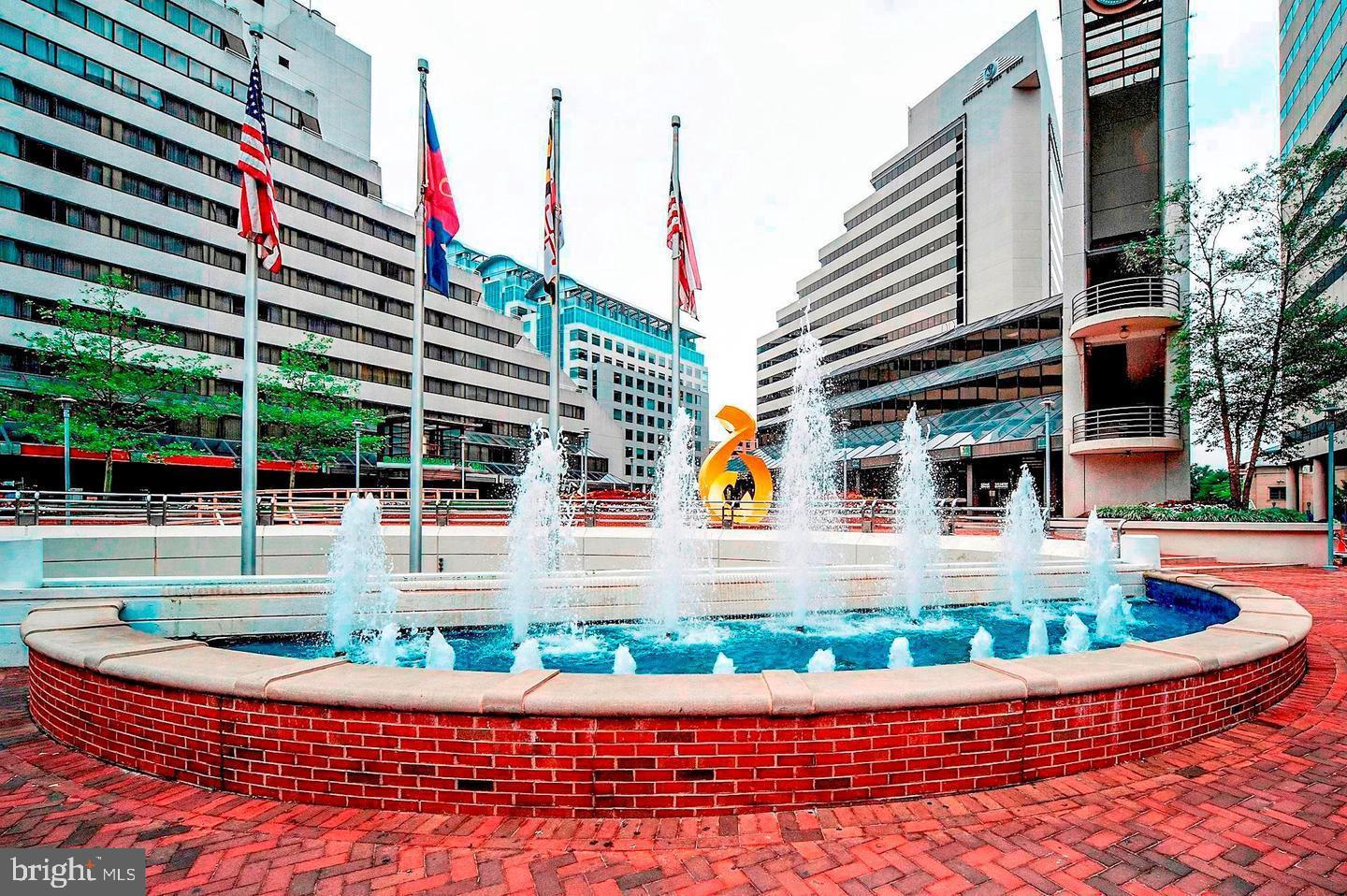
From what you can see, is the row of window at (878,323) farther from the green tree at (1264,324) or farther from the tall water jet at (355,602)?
the tall water jet at (355,602)

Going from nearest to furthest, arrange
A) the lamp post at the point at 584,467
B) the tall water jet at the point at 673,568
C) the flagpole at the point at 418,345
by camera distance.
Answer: the tall water jet at the point at 673,568, the flagpole at the point at 418,345, the lamp post at the point at 584,467

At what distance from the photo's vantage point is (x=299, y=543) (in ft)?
51.4

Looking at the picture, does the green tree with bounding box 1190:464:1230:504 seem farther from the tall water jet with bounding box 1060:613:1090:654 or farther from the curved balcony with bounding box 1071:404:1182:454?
the tall water jet with bounding box 1060:613:1090:654

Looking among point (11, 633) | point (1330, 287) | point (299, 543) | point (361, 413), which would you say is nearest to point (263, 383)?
point (361, 413)

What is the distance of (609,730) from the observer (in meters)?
3.55

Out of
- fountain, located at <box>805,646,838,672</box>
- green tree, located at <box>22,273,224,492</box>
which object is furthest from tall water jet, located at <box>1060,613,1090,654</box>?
green tree, located at <box>22,273,224,492</box>

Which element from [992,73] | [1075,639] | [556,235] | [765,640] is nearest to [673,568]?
[765,640]

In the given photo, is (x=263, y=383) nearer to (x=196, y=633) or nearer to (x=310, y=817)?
(x=196, y=633)

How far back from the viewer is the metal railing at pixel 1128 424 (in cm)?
2400

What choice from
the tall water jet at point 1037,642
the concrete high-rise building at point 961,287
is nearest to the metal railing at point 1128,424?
the concrete high-rise building at point 961,287

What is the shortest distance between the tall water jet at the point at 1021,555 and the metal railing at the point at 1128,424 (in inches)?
471

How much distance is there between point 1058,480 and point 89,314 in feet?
160

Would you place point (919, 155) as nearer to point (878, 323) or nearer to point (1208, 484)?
point (878, 323)

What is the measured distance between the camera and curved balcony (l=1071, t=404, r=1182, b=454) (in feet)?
78.5
